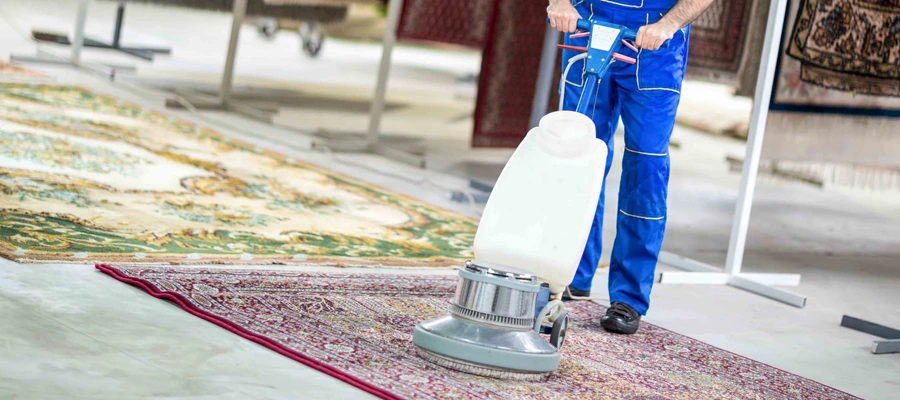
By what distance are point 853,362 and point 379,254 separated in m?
1.49

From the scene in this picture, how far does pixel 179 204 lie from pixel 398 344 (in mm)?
1553

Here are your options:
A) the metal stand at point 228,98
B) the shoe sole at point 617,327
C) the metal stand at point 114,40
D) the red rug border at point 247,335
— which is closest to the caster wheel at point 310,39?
the metal stand at point 114,40

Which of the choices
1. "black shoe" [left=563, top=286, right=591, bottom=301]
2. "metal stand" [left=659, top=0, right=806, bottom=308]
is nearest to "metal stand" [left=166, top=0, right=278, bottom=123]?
"metal stand" [left=659, top=0, right=806, bottom=308]

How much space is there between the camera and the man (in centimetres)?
322

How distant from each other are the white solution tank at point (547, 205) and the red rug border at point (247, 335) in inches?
15.6

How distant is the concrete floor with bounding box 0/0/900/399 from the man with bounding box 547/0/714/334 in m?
0.26

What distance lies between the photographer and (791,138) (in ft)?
17.0

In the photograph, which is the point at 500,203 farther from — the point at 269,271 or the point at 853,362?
the point at 853,362

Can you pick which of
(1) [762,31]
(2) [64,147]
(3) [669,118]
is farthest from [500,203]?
(1) [762,31]

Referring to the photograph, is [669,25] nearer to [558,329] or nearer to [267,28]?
[558,329]

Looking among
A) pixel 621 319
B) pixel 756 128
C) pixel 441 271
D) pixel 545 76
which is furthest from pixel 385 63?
pixel 621 319

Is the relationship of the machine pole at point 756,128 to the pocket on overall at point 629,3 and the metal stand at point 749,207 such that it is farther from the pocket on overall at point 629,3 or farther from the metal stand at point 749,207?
the pocket on overall at point 629,3

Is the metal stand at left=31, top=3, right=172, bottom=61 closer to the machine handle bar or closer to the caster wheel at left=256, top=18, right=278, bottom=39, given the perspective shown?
the caster wheel at left=256, top=18, right=278, bottom=39

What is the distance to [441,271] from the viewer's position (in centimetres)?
377
